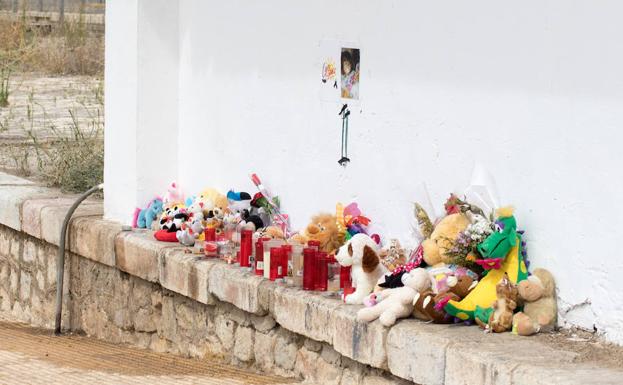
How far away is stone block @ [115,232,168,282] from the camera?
306 inches

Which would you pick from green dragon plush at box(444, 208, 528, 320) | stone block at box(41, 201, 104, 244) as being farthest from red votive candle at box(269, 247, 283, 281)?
stone block at box(41, 201, 104, 244)

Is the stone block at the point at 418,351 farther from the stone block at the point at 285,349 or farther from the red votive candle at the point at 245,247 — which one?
the red votive candle at the point at 245,247

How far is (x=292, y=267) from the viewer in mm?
6676

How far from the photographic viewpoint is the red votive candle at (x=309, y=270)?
256 inches

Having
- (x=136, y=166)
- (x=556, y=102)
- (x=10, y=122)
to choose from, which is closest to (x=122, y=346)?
(x=136, y=166)

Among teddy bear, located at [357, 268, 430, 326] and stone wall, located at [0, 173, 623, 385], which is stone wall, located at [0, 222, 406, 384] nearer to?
stone wall, located at [0, 173, 623, 385]

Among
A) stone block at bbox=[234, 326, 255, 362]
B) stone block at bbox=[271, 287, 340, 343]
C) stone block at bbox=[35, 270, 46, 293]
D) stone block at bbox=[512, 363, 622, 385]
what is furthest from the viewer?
stone block at bbox=[35, 270, 46, 293]

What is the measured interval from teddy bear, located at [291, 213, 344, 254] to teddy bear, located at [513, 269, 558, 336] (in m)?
1.44

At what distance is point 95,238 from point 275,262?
2.08 meters

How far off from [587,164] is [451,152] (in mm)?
911

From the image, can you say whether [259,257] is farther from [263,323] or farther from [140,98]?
[140,98]

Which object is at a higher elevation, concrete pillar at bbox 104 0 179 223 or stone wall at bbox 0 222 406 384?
concrete pillar at bbox 104 0 179 223

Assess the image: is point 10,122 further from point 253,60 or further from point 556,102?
point 556,102

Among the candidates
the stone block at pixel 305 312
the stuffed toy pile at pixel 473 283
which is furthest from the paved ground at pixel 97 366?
the stuffed toy pile at pixel 473 283
